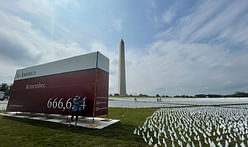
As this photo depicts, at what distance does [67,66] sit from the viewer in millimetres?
6062

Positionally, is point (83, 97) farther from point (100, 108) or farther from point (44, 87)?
point (44, 87)

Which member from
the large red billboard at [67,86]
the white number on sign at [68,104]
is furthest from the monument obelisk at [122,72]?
the white number on sign at [68,104]

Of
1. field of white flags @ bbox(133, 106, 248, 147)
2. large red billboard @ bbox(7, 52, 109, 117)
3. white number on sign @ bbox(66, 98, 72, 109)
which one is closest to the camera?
field of white flags @ bbox(133, 106, 248, 147)

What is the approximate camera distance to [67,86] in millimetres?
5789

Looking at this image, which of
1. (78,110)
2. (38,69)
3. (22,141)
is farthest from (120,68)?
(22,141)

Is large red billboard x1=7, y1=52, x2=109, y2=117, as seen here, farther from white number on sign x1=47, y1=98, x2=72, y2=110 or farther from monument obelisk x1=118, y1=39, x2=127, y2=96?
monument obelisk x1=118, y1=39, x2=127, y2=96

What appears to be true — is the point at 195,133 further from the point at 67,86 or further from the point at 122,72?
the point at 122,72

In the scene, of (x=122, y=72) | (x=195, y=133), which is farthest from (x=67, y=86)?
(x=122, y=72)

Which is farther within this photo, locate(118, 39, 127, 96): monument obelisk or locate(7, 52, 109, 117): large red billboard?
locate(118, 39, 127, 96): monument obelisk

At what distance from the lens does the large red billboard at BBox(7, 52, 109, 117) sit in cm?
517

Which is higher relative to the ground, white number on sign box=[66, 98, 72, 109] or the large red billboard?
the large red billboard

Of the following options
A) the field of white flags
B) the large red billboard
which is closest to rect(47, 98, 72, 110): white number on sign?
the large red billboard

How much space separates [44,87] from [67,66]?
2043 mm

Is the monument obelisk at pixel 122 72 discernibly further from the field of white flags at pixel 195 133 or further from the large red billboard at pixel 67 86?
the field of white flags at pixel 195 133
